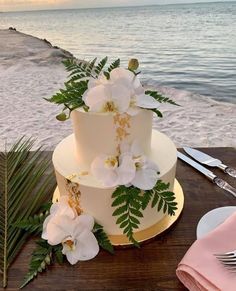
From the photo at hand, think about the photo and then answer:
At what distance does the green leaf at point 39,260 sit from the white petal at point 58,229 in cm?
2

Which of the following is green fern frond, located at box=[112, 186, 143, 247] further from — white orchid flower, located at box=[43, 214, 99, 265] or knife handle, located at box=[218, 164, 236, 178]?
knife handle, located at box=[218, 164, 236, 178]

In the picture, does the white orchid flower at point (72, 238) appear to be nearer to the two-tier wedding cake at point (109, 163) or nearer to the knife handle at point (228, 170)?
the two-tier wedding cake at point (109, 163)

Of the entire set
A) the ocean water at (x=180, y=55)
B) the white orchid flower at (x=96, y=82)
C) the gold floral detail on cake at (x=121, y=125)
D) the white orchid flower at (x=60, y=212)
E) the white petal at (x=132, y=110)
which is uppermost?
the white orchid flower at (x=96, y=82)

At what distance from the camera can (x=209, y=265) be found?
1.60 feet

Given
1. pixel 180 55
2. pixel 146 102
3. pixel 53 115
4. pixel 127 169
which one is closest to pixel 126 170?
pixel 127 169

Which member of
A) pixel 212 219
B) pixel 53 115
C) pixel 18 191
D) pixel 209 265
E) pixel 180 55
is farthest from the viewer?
pixel 180 55

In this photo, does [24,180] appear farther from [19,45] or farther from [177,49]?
[177,49]

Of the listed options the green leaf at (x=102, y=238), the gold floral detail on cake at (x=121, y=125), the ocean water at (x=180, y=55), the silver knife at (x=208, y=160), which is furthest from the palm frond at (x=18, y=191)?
the ocean water at (x=180, y=55)

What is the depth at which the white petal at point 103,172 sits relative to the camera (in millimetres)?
524

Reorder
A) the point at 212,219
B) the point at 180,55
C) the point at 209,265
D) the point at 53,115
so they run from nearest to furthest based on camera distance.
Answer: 1. the point at 209,265
2. the point at 212,219
3. the point at 53,115
4. the point at 180,55

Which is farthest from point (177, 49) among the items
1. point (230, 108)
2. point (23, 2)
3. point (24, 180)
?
point (24, 180)

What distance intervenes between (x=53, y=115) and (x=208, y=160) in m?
1.31

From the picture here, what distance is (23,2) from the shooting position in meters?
4.65

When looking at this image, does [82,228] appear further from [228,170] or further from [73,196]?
[228,170]
